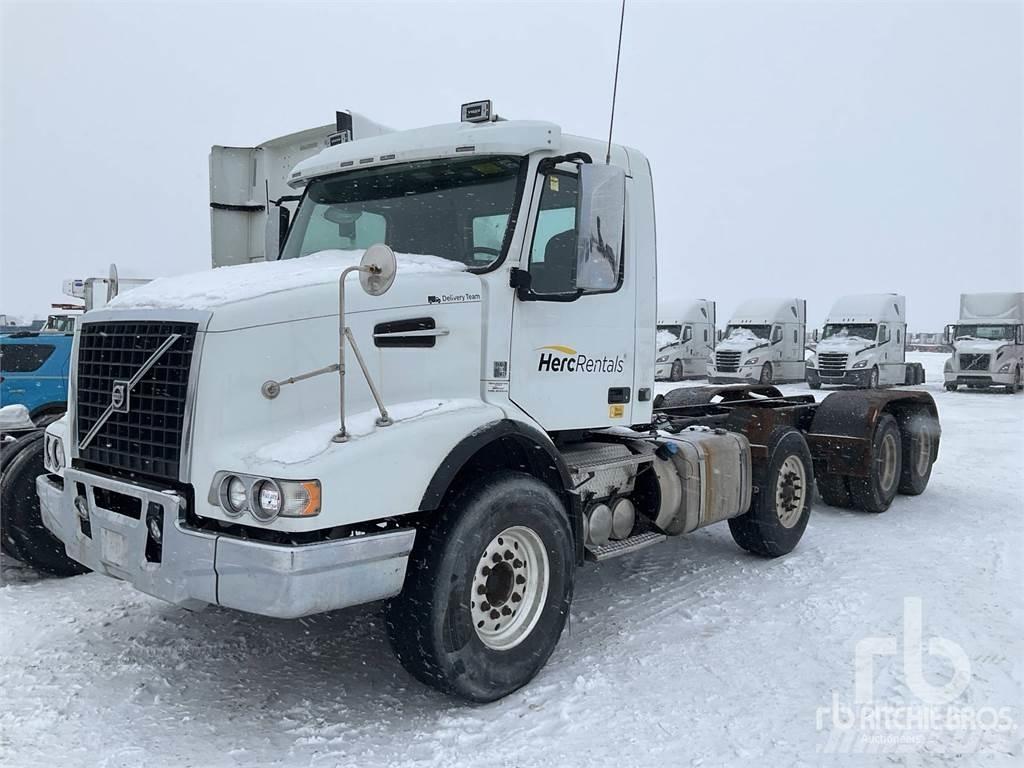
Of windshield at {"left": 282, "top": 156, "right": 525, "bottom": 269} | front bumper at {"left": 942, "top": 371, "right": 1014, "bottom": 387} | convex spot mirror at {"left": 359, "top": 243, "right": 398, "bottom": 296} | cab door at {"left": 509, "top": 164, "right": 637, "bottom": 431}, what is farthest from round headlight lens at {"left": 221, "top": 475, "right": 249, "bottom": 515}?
front bumper at {"left": 942, "top": 371, "right": 1014, "bottom": 387}

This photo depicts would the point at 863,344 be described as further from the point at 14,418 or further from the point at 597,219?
the point at 14,418

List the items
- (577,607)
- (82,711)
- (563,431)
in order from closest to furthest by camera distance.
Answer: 1. (82,711)
2. (563,431)
3. (577,607)

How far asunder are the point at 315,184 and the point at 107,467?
2.30 metres

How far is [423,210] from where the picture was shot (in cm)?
480

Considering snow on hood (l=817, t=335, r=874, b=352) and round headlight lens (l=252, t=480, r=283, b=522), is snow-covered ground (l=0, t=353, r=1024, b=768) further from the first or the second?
snow on hood (l=817, t=335, r=874, b=352)

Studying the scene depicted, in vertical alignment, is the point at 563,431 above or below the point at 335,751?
above

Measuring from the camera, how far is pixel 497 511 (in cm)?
409

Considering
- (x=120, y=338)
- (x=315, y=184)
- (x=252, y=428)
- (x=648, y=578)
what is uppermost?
(x=315, y=184)

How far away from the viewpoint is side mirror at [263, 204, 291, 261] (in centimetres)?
566

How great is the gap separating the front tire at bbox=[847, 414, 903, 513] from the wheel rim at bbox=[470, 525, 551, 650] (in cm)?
540

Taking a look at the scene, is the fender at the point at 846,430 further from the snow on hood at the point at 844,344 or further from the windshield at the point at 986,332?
the windshield at the point at 986,332

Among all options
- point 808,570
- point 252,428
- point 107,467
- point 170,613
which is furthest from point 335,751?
point 808,570

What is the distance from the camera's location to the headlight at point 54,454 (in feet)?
14.8

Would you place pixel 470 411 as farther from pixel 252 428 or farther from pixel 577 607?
pixel 577 607
